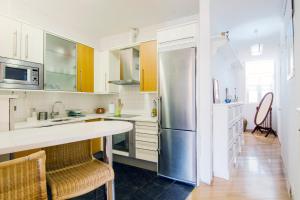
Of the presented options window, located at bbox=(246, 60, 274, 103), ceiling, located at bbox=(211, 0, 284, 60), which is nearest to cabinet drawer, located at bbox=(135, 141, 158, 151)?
ceiling, located at bbox=(211, 0, 284, 60)

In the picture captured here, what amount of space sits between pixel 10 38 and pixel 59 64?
739 millimetres

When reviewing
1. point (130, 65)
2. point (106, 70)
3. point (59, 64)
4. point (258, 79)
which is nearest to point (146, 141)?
point (130, 65)

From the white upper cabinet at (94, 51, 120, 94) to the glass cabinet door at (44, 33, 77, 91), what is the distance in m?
0.54

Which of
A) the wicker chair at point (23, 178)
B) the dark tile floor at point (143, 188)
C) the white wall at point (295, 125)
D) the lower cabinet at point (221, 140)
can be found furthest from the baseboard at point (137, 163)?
the wicker chair at point (23, 178)

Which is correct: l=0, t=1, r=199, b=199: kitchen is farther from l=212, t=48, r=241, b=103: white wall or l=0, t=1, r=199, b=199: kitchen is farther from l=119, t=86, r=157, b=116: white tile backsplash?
l=212, t=48, r=241, b=103: white wall

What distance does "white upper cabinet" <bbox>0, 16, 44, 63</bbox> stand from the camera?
7.03ft

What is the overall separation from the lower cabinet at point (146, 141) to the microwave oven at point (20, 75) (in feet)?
5.29

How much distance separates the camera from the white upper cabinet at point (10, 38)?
212 centimetres

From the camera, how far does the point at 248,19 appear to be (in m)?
2.97

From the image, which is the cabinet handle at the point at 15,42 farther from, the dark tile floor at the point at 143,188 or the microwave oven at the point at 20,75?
the dark tile floor at the point at 143,188

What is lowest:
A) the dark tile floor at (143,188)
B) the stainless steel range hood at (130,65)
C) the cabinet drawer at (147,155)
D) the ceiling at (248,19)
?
the dark tile floor at (143,188)

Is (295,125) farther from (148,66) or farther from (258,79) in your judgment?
(258,79)

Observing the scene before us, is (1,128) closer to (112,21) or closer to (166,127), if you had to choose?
(166,127)

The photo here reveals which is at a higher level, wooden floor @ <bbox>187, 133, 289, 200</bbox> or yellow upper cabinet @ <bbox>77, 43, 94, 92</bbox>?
yellow upper cabinet @ <bbox>77, 43, 94, 92</bbox>
